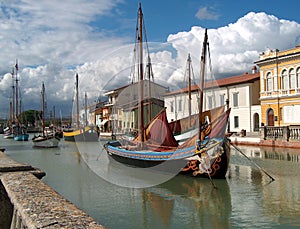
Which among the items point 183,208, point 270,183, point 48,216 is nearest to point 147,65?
point 270,183

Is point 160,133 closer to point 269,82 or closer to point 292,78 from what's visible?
point 292,78

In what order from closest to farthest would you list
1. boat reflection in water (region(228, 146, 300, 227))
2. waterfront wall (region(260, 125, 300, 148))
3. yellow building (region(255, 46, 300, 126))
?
boat reflection in water (region(228, 146, 300, 227)), waterfront wall (region(260, 125, 300, 148)), yellow building (region(255, 46, 300, 126))

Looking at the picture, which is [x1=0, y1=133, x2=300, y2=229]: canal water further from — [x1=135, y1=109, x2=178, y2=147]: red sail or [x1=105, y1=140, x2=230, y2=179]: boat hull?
[x1=135, y1=109, x2=178, y2=147]: red sail

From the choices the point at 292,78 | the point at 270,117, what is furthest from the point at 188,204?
the point at 270,117

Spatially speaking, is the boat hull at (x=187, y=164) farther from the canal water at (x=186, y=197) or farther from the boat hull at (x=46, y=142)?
the boat hull at (x=46, y=142)

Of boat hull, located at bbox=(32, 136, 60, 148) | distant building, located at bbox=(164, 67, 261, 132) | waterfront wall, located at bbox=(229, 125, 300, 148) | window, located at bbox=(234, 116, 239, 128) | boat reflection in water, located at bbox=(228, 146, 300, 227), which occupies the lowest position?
boat reflection in water, located at bbox=(228, 146, 300, 227)

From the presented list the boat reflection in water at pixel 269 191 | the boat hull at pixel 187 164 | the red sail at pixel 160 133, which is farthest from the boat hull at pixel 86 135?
the boat reflection in water at pixel 269 191

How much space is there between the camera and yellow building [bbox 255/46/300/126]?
117 feet

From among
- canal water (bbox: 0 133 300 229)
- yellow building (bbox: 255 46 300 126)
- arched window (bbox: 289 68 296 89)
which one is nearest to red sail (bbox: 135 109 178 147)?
canal water (bbox: 0 133 300 229)

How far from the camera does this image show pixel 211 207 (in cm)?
1170

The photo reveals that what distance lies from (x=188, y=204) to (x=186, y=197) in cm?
110

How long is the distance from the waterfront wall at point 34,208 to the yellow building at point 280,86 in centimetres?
3490

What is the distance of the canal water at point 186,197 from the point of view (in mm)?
10078

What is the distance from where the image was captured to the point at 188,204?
476 inches
